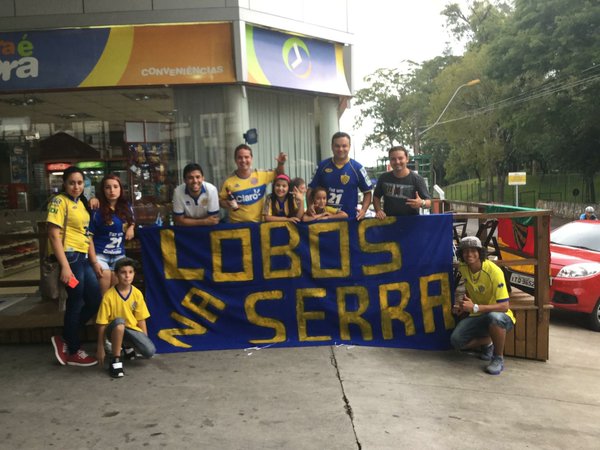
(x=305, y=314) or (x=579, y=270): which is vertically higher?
(x=305, y=314)

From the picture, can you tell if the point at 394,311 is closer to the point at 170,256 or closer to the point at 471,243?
the point at 471,243

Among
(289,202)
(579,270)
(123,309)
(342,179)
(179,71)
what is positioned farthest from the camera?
(579,270)

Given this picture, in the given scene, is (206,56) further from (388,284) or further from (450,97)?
(450,97)

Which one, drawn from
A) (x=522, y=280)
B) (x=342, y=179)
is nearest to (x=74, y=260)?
(x=342, y=179)

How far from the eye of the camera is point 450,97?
38312mm

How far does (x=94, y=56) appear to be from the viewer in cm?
718

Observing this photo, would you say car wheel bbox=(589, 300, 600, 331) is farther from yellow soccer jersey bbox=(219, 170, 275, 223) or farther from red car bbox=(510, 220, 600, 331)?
yellow soccer jersey bbox=(219, 170, 275, 223)

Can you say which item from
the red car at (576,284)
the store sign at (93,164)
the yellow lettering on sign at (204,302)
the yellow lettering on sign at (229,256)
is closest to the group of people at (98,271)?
the yellow lettering on sign at (204,302)

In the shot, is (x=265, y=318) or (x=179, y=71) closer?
(x=265, y=318)

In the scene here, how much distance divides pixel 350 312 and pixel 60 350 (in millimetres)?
2825

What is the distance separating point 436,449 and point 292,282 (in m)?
2.40

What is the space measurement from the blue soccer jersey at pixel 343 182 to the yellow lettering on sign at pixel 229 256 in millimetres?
1005

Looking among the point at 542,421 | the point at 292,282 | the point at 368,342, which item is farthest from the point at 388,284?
the point at 542,421

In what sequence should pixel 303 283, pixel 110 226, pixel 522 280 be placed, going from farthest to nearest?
pixel 522 280
pixel 303 283
pixel 110 226
